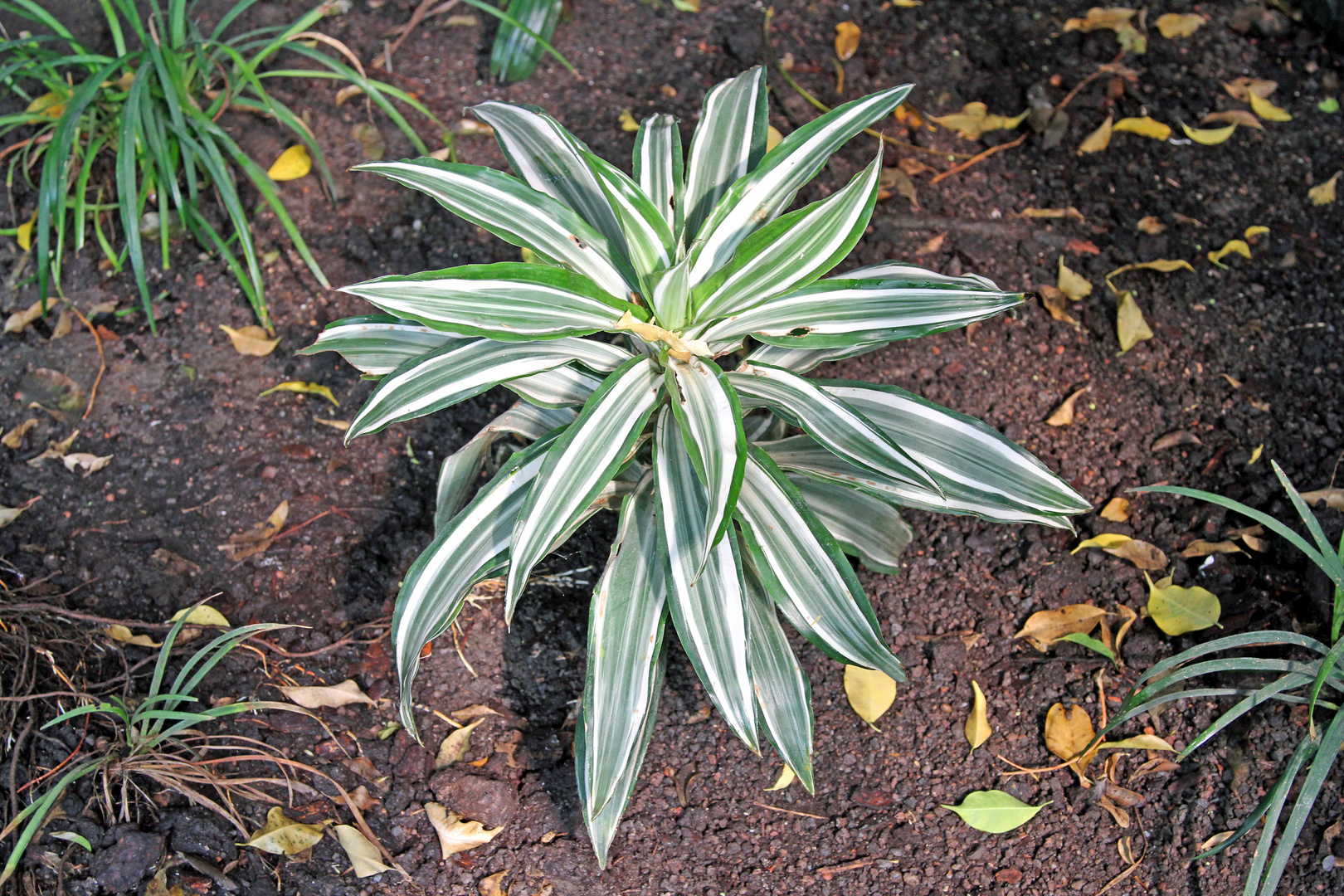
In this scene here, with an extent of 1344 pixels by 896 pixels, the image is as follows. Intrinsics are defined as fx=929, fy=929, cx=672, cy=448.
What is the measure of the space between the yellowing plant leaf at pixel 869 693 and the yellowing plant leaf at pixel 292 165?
196cm

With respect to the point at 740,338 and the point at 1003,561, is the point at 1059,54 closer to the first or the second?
the point at 1003,561

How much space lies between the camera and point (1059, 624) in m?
1.92

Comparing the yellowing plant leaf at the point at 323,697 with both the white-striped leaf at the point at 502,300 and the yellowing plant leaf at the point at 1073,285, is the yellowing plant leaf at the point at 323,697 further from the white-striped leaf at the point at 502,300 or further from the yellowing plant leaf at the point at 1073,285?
the yellowing plant leaf at the point at 1073,285

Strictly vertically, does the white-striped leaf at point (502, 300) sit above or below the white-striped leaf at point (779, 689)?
above

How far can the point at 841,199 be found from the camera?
1.28 m

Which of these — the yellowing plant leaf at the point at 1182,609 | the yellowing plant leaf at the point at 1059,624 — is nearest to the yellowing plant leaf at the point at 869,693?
the yellowing plant leaf at the point at 1059,624

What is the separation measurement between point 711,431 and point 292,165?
190cm

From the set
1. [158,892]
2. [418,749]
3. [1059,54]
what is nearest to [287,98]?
[418,749]

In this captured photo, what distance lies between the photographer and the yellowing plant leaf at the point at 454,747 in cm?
182

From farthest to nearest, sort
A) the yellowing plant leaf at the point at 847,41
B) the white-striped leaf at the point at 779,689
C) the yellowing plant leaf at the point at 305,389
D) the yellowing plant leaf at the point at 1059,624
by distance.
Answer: the yellowing plant leaf at the point at 847,41 < the yellowing plant leaf at the point at 305,389 < the yellowing plant leaf at the point at 1059,624 < the white-striped leaf at the point at 779,689

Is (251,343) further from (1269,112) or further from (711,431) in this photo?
(1269,112)

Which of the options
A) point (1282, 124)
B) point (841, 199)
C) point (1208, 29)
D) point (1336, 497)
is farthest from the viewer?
point (1208, 29)

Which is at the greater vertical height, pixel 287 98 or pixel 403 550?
pixel 287 98

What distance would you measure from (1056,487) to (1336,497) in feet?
3.38
